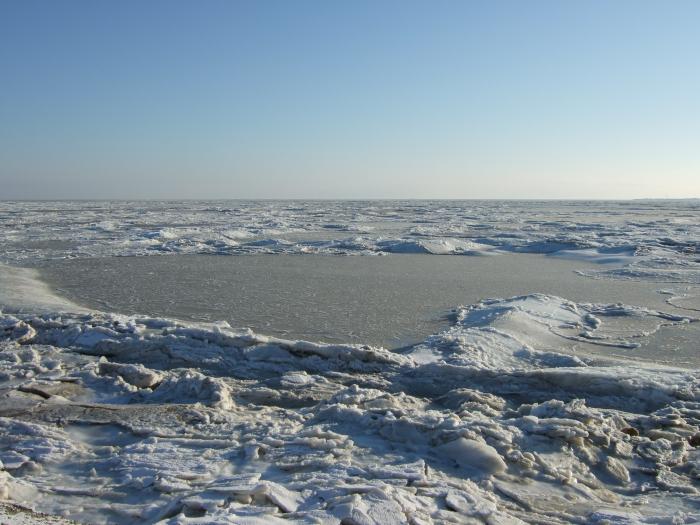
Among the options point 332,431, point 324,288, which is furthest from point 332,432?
point 324,288

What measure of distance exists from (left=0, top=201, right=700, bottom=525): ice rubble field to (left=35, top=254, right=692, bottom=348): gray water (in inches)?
43.1

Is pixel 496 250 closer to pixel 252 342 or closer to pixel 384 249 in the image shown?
pixel 384 249

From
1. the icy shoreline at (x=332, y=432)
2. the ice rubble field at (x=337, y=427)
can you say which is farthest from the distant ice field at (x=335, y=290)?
the icy shoreline at (x=332, y=432)

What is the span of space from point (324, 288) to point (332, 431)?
599cm

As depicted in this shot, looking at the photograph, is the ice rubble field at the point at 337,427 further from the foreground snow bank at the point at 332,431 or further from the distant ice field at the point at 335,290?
the distant ice field at the point at 335,290

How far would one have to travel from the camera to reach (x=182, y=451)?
3318mm

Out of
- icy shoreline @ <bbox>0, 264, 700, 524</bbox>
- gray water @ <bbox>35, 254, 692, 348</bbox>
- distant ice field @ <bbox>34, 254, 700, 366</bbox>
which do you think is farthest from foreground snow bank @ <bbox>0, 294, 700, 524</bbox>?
gray water @ <bbox>35, 254, 692, 348</bbox>

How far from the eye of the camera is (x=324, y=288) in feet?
31.3

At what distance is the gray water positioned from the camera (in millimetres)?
7137

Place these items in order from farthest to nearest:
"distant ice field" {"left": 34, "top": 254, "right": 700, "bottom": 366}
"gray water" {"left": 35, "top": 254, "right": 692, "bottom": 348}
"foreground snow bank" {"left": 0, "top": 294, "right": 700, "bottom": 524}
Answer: "gray water" {"left": 35, "top": 254, "right": 692, "bottom": 348}, "distant ice field" {"left": 34, "top": 254, "right": 700, "bottom": 366}, "foreground snow bank" {"left": 0, "top": 294, "right": 700, "bottom": 524}

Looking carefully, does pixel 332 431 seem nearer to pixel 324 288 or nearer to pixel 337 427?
pixel 337 427

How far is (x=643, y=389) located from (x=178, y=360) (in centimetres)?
426

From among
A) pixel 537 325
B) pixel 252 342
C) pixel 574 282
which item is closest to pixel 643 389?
pixel 537 325

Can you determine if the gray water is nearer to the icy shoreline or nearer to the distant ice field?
the distant ice field
